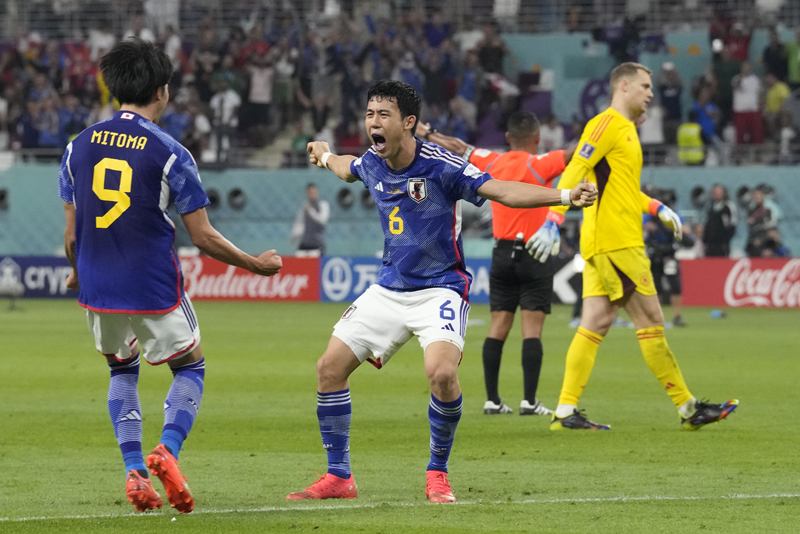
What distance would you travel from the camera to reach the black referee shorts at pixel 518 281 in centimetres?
1006

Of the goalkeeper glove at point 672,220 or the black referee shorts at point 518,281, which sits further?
the black referee shorts at point 518,281

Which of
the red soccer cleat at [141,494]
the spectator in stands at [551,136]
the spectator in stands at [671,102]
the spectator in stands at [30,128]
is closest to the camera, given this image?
the red soccer cleat at [141,494]

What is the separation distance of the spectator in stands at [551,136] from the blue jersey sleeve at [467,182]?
777 inches

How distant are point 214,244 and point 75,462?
2.42 m

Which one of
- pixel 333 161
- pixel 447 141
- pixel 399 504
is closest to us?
pixel 399 504

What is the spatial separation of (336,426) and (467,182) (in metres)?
1.44

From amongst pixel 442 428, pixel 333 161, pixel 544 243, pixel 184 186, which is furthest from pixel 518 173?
pixel 184 186

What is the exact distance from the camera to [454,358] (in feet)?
20.4

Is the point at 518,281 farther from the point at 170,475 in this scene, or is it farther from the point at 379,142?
the point at 170,475

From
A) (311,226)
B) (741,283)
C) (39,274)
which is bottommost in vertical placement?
(39,274)

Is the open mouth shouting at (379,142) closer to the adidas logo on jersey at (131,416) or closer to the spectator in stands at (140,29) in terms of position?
the adidas logo on jersey at (131,416)

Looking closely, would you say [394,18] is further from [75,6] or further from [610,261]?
[610,261]

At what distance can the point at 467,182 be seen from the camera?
20.5 feet

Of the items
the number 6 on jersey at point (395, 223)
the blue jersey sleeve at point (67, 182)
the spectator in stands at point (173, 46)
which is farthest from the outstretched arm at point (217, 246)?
the spectator in stands at point (173, 46)
